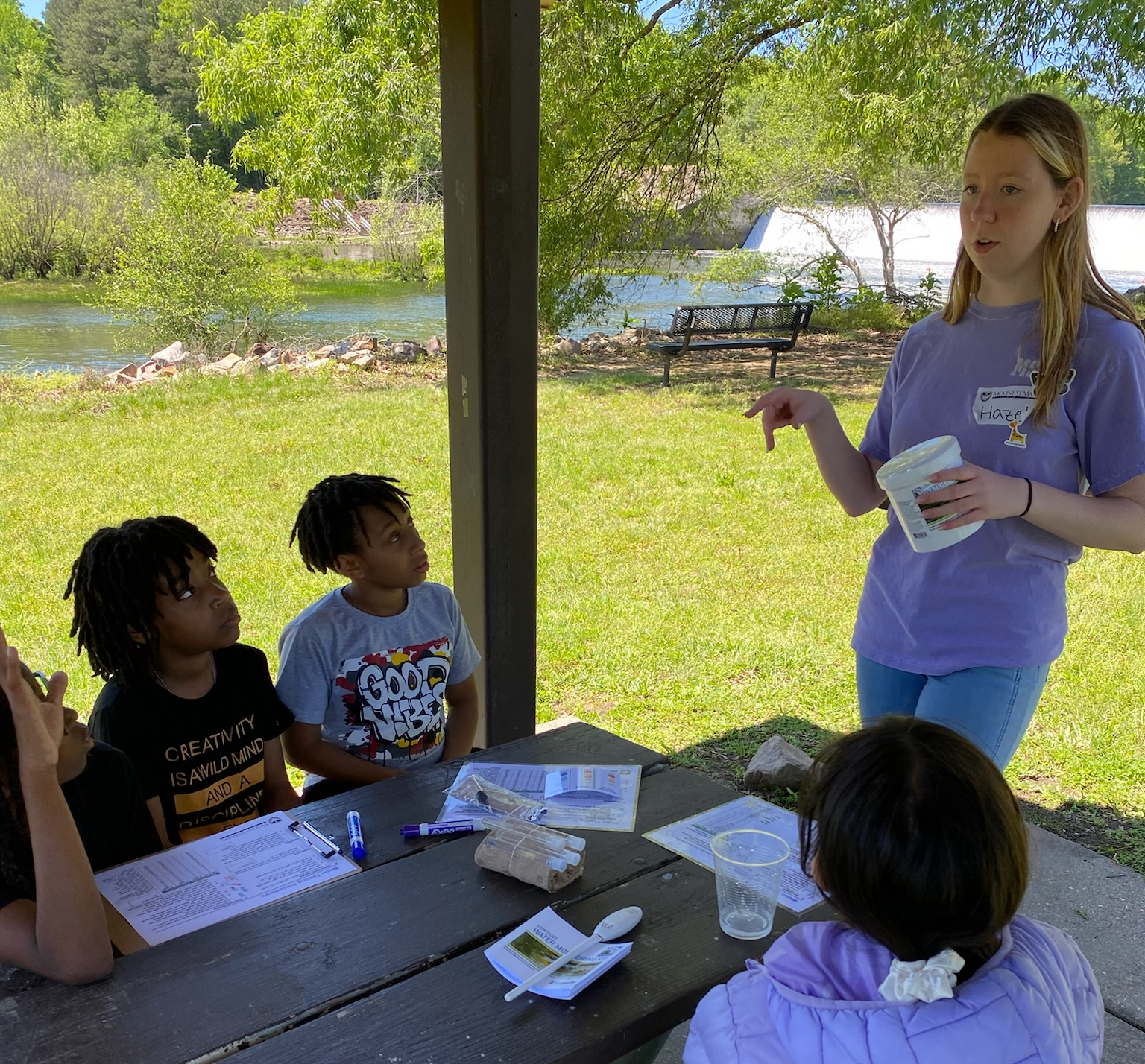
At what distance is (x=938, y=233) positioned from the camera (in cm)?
1525

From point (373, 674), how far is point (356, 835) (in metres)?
0.61

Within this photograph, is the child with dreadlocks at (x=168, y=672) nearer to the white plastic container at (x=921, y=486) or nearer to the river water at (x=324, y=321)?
the white plastic container at (x=921, y=486)

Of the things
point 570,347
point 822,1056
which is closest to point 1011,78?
point 822,1056

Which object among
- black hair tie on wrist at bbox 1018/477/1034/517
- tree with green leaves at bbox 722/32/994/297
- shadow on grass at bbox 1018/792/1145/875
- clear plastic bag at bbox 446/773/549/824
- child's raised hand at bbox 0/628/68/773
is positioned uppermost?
tree with green leaves at bbox 722/32/994/297

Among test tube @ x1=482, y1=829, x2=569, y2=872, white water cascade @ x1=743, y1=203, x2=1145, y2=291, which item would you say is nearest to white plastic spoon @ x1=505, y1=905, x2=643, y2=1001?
test tube @ x1=482, y1=829, x2=569, y2=872

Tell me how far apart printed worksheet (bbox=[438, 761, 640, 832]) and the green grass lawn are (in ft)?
5.68

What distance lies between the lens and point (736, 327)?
1141cm

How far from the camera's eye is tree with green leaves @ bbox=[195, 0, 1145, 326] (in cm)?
654

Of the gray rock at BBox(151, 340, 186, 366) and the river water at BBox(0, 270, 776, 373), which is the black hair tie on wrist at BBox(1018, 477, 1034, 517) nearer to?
the river water at BBox(0, 270, 776, 373)

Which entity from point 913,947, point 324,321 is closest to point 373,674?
point 913,947

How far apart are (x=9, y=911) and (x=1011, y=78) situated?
638 centimetres

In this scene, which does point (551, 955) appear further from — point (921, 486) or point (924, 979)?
point (921, 486)

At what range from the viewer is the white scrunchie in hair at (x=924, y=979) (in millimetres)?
893

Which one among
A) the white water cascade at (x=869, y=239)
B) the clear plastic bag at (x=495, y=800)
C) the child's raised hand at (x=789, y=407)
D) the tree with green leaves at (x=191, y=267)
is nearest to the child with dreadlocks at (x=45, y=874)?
the clear plastic bag at (x=495, y=800)
